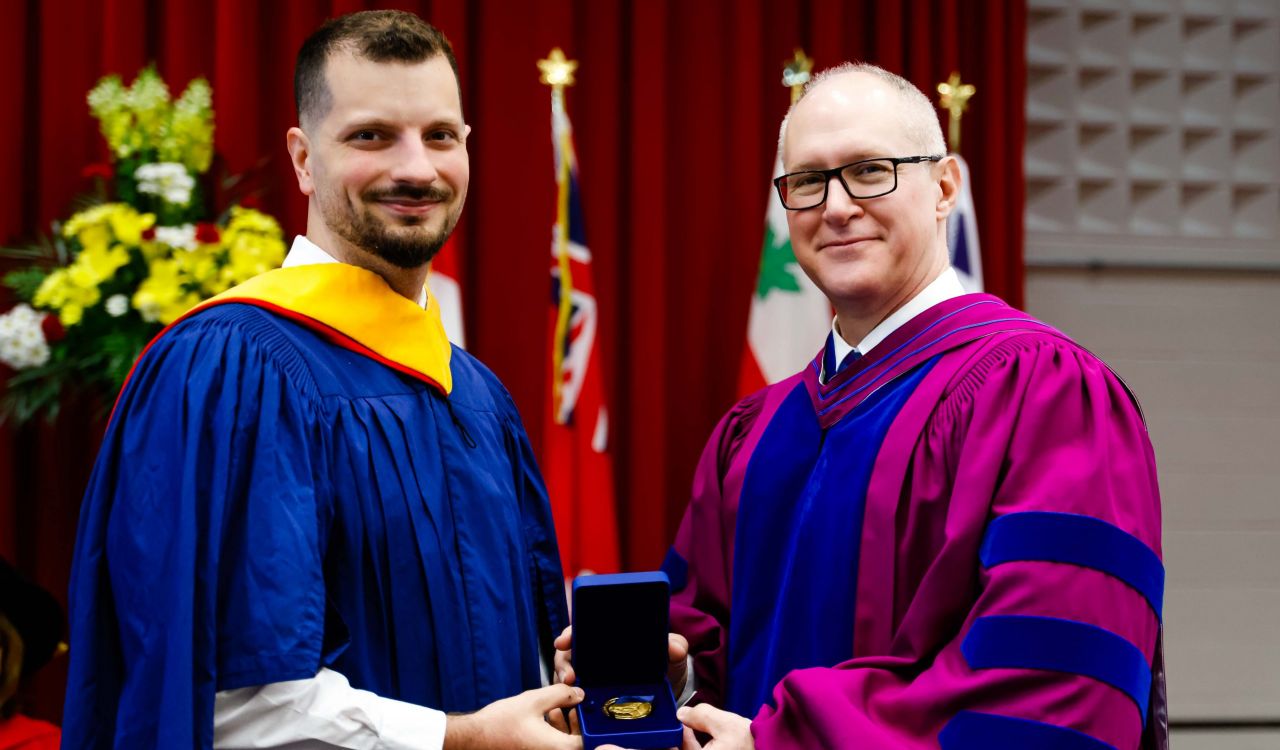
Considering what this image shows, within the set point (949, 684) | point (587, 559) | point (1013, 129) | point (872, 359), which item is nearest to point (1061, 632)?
point (949, 684)

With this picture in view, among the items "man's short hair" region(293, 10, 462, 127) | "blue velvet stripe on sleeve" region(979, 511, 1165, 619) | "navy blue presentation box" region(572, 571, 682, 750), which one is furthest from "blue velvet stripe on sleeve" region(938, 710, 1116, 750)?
"man's short hair" region(293, 10, 462, 127)

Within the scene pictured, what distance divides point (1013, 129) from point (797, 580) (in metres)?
3.50

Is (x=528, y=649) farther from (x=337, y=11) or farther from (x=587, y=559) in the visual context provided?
(x=337, y=11)

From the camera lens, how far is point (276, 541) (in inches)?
64.4

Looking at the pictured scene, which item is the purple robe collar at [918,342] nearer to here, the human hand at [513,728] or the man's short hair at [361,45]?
the human hand at [513,728]

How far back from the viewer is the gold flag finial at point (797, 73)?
334cm

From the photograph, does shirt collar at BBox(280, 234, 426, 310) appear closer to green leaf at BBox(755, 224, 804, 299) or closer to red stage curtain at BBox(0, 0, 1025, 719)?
red stage curtain at BBox(0, 0, 1025, 719)

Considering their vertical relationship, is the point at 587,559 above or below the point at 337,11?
below

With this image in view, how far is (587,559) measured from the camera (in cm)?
406

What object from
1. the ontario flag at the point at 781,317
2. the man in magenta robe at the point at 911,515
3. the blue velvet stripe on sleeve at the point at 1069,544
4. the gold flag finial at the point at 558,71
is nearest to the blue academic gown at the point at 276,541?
the man in magenta robe at the point at 911,515

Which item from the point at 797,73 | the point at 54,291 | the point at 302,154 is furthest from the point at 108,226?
the point at 797,73

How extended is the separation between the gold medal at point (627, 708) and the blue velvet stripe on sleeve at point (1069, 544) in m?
0.61

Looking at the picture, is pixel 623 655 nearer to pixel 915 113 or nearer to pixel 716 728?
pixel 716 728

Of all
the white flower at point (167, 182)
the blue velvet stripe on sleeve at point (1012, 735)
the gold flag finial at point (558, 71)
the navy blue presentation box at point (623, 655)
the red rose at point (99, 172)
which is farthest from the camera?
the gold flag finial at point (558, 71)
